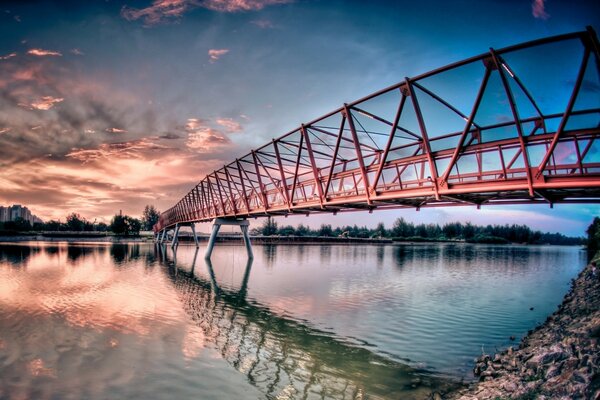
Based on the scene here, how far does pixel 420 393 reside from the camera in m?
11.3

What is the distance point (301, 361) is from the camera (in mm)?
14352

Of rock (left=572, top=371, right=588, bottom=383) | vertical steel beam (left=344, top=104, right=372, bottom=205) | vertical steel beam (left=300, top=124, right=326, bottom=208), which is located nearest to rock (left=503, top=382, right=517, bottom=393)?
rock (left=572, top=371, right=588, bottom=383)

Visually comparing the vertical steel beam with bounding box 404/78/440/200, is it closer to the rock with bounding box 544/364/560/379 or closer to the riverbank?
the riverbank

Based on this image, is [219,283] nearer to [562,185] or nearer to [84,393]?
[84,393]

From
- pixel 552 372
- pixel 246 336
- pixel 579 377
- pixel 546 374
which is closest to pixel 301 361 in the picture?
pixel 246 336

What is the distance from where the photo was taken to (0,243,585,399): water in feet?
38.7

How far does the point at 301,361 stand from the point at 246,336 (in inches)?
176

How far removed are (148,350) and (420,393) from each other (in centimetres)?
1126

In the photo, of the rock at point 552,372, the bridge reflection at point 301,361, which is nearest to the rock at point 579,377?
the rock at point 552,372

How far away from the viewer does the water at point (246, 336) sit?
38.7 feet

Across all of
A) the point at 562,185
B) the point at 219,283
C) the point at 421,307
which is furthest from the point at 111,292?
the point at 562,185

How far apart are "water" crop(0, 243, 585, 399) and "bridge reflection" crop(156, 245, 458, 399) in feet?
0.23

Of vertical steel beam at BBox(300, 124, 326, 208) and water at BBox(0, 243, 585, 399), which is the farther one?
vertical steel beam at BBox(300, 124, 326, 208)

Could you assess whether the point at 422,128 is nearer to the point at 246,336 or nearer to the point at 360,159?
the point at 360,159
